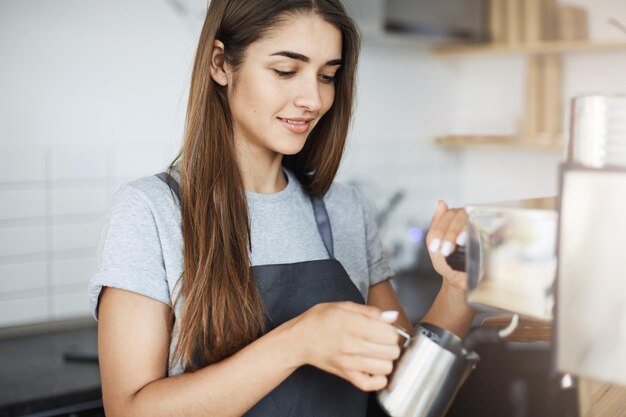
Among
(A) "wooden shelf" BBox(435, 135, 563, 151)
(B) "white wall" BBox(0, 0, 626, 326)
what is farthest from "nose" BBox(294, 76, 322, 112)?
(A) "wooden shelf" BBox(435, 135, 563, 151)

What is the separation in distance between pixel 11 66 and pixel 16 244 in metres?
0.51

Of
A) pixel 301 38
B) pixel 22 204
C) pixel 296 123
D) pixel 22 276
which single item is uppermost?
pixel 301 38

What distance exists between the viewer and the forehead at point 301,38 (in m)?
1.21

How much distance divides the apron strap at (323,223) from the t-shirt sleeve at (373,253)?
0.11 meters

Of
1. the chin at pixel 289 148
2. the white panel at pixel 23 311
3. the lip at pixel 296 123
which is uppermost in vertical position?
the lip at pixel 296 123

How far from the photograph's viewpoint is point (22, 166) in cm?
216

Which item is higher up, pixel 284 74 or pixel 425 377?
pixel 284 74

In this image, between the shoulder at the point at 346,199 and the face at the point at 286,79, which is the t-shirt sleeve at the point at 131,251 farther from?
the shoulder at the point at 346,199

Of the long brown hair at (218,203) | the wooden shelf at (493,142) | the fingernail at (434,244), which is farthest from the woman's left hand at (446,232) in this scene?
the wooden shelf at (493,142)

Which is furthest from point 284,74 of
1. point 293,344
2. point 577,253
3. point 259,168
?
point 577,253

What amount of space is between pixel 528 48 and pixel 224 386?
2.42 metres

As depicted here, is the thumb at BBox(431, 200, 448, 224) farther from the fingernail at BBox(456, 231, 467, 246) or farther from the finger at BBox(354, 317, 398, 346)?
the finger at BBox(354, 317, 398, 346)

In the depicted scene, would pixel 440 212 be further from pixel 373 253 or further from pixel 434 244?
pixel 373 253

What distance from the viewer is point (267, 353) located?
40.6 inches
